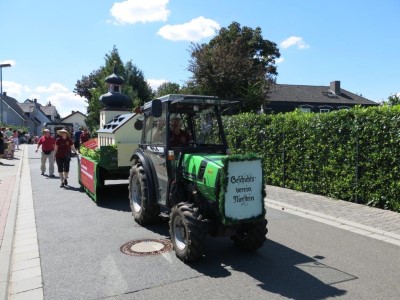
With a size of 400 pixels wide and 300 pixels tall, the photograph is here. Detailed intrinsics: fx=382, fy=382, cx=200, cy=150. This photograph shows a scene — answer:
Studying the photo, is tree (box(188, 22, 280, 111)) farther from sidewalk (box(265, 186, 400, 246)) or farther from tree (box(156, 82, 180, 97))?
sidewalk (box(265, 186, 400, 246))

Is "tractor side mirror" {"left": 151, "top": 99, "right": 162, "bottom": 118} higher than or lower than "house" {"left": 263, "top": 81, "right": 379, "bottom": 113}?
lower

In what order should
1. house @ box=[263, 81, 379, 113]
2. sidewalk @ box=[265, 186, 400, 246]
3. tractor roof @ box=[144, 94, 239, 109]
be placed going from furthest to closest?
house @ box=[263, 81, 379, 113] → sidewalk @ box=[265, 186, 400, 246] → tractor roof @ box=[144, 94, 239, 109]

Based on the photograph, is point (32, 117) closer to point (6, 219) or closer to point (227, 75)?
point (227, 75)

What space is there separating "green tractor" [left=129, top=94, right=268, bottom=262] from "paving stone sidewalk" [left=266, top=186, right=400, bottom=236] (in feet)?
9.61

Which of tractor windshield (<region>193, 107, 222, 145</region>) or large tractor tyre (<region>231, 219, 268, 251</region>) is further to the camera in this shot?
tractor windshield (<region>193, 107, 222, 145</region>)

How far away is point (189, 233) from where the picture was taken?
4.83 meters

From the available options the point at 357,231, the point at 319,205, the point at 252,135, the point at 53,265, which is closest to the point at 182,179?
the point at 53,265

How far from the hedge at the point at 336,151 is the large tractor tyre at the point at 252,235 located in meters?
4.01

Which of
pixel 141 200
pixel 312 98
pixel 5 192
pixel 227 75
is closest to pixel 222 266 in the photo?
pixel 141 200

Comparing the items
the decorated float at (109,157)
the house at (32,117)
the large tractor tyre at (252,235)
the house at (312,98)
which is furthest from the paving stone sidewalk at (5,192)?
the house at (32,117)

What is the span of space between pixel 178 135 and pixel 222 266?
2251 millimetres

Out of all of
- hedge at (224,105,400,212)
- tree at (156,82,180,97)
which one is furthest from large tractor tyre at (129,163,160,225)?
tree at (156,82,180,97)

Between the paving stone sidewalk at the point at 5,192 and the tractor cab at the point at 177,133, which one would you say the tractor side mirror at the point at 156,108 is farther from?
the paving stone sidewalk at the point at 5,192

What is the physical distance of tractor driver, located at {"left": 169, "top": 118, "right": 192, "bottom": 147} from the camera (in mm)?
6090
